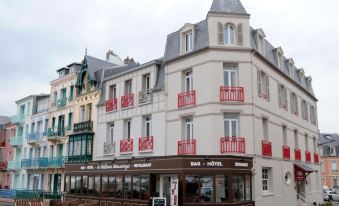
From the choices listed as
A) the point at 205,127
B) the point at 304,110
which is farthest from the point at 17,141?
the point at 304,110

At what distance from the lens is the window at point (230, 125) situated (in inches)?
730

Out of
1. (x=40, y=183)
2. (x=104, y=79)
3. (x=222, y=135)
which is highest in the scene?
(x=104, y=79)

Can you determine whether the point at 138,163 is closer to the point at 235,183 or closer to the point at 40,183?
the point at 235,183

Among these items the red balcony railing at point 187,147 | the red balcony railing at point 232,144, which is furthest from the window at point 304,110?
the red balcony railing at point 187,147

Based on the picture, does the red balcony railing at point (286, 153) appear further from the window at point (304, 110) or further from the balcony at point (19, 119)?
the balcony at point (19, 119)

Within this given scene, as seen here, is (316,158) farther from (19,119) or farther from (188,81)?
(19,119)

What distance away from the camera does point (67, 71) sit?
33.9 metres

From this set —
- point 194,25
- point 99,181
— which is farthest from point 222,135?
point 99,181

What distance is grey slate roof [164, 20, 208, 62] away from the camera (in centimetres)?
1968

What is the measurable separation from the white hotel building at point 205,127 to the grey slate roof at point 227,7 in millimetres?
57

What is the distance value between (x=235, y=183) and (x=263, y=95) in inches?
233

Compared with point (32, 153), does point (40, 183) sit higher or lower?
lower

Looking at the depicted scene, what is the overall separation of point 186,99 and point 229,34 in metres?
4.33

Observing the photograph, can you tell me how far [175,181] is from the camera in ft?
55.5
